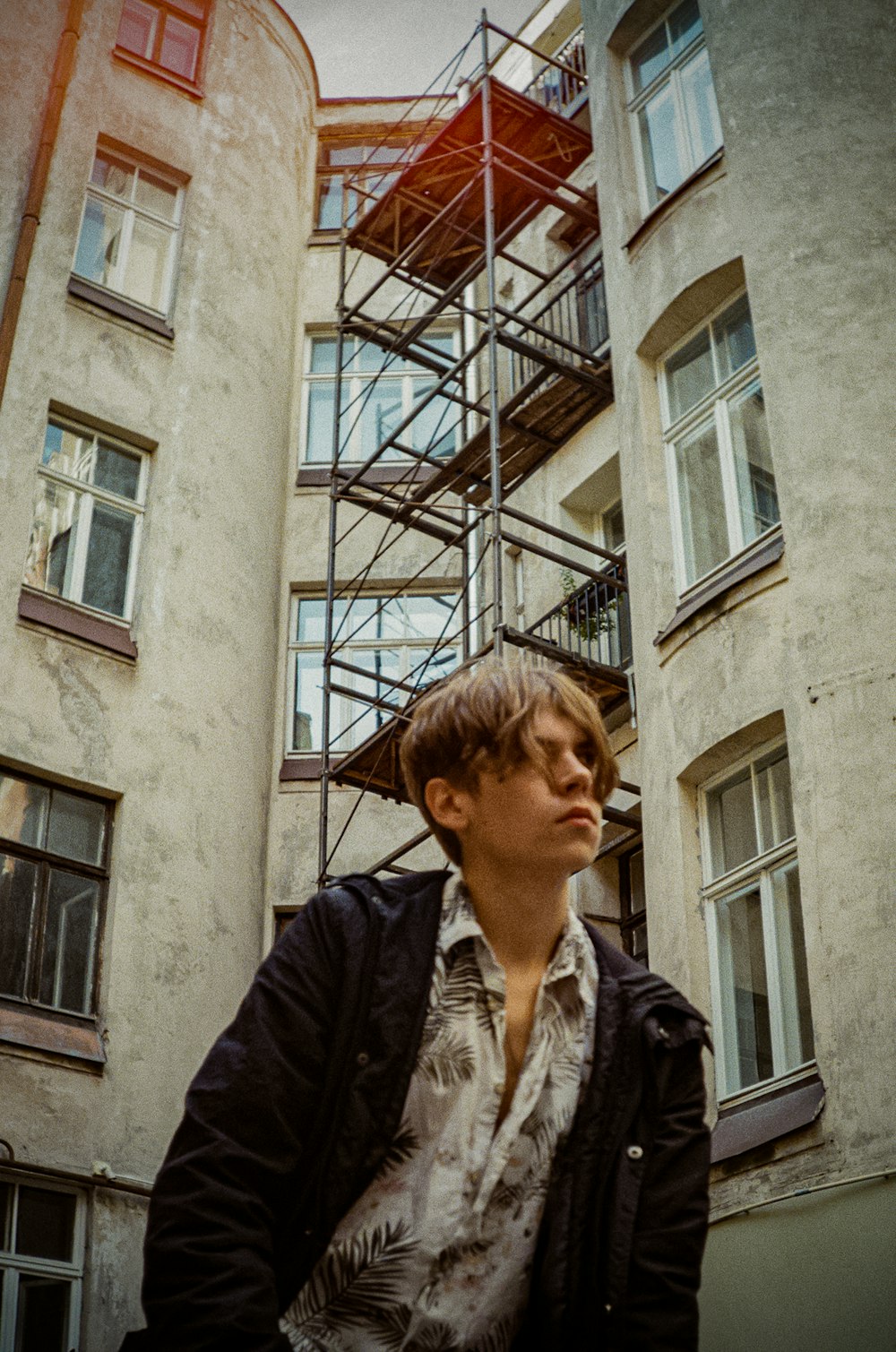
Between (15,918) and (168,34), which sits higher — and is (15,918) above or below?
below

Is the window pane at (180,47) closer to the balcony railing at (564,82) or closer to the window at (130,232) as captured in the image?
the window at (130,232)

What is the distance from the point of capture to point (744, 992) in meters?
11.0

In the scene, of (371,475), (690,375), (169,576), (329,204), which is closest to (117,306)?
(169,576)

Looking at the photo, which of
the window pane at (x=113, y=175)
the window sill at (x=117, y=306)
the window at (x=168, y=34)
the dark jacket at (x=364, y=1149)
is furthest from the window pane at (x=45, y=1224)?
the window at (x=168, y=34)

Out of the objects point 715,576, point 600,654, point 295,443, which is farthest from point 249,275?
point 715,576

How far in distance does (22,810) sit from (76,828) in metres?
0.55

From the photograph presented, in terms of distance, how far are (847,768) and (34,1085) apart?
21.6 feet

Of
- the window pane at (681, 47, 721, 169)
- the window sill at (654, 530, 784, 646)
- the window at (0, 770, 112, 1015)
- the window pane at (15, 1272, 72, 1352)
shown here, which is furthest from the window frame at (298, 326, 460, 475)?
the window pane at (15, 1272, 72, 1352)

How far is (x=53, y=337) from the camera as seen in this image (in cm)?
1595

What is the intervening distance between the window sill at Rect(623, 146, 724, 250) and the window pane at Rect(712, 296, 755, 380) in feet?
4.00

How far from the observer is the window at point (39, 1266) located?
11.8 m

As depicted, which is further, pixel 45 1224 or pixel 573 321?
pixel 573 321

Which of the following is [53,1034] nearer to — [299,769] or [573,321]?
[299,769]

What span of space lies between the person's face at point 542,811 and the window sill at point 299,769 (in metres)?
13.6
